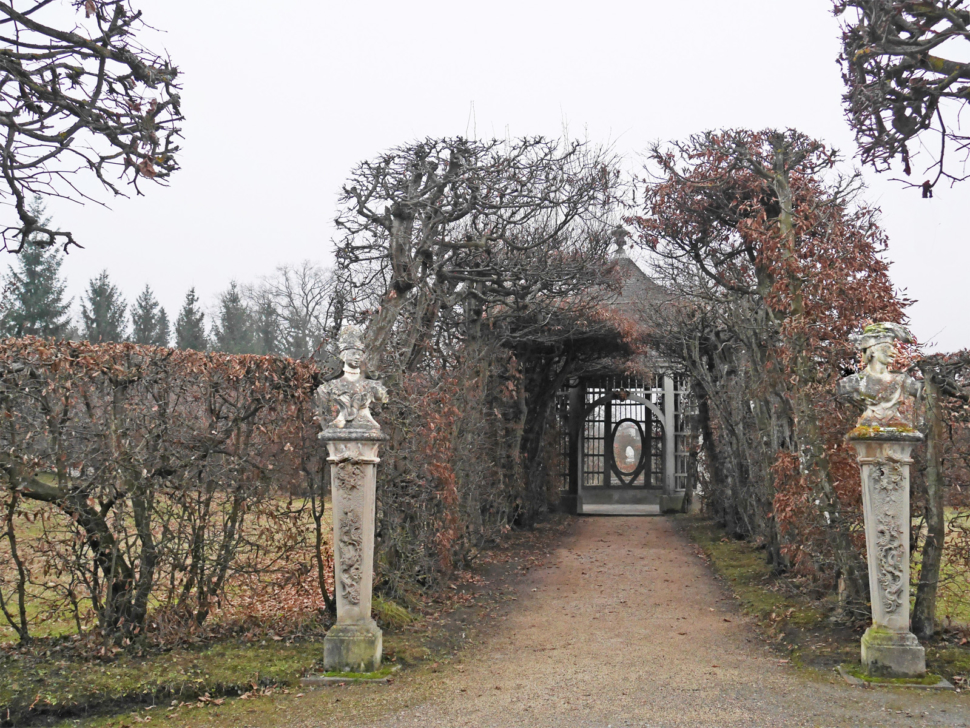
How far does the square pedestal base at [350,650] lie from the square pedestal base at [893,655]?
3578 mm

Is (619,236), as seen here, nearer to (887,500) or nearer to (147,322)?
(887,500)

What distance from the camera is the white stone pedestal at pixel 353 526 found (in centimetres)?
623

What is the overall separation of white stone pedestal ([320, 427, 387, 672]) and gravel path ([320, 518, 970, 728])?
778mm

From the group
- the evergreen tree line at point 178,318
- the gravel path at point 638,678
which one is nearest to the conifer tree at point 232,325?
the evergreen tree line at point 178,318

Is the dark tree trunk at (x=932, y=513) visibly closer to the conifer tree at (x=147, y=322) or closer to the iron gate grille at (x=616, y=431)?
the iron gate grille at (x=616, y=431)

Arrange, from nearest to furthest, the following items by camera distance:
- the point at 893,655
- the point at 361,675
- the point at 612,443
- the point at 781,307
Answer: the point at 893,655, the point at 361,675, the point at 781,307, the point at 612,443

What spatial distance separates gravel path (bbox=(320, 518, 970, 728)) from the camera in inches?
206

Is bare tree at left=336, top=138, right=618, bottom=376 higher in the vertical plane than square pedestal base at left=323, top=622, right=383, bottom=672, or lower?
higher

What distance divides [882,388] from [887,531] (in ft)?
3.42

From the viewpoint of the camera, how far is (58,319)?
2702 cm

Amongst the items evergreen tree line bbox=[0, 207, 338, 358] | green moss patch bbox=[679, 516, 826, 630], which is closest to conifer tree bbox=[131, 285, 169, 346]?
evergreen tree line bbox=[0, 207, 338, 358]

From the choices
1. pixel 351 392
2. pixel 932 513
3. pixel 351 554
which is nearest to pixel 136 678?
pixel 351 554

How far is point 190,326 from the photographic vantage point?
3538 cm

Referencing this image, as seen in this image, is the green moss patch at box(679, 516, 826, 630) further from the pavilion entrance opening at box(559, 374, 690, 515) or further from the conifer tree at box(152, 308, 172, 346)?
the conifer tree at box(152, 308, 172, 346)
